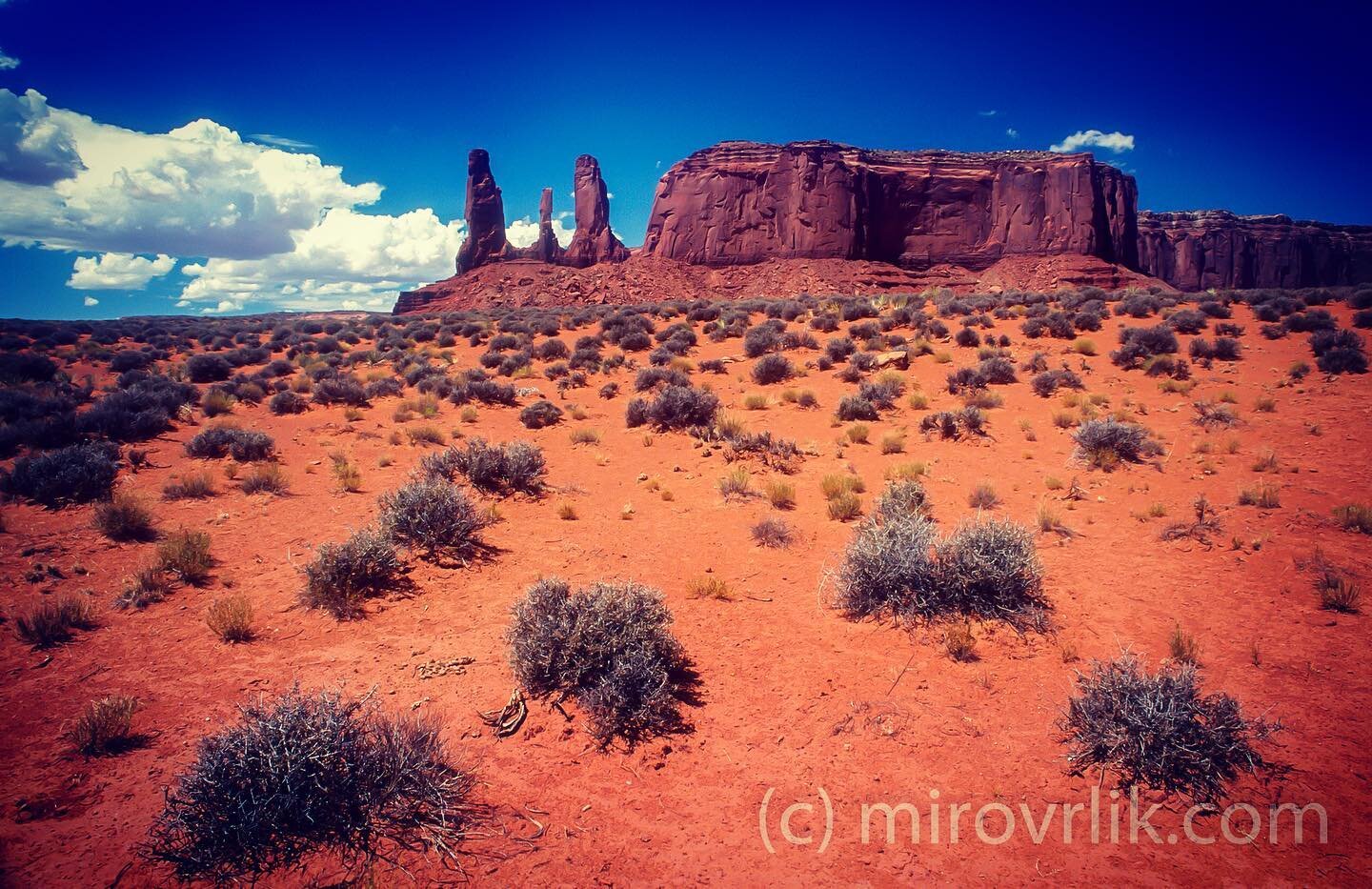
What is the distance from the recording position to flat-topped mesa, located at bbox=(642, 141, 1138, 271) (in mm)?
58438

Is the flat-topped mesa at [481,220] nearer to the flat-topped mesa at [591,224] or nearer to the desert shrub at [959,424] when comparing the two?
the flat-topped mesa at [591,224]

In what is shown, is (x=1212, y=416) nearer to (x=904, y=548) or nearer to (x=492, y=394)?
(x=904, y=548)

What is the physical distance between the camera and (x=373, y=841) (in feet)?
9.48

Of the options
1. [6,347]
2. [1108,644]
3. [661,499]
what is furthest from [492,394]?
[6,347]

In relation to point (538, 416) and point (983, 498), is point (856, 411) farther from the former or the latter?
point (538, 416)

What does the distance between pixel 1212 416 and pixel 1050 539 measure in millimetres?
6726

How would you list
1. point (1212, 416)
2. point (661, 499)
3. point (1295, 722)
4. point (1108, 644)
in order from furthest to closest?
point (1212, 416) < point (661, 499) < point (1108, 644) < point (1295, 722)

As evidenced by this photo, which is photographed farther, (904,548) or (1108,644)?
(904,548)

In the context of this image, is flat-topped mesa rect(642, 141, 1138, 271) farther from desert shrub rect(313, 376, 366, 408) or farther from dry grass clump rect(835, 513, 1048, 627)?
dry grass clump rect(835, 513, 1048, 627)

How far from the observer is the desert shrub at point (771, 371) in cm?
1548

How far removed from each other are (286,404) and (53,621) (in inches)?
465

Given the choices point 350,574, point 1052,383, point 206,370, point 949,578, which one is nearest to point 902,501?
point 949,578

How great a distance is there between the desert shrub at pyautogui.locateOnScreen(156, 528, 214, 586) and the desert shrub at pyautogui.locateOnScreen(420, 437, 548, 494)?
9.50 feet

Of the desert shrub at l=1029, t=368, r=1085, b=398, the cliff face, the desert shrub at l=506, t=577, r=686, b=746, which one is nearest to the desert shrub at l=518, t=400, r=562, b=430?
the desert shrub at l=506, t=577, r=686, b=746
